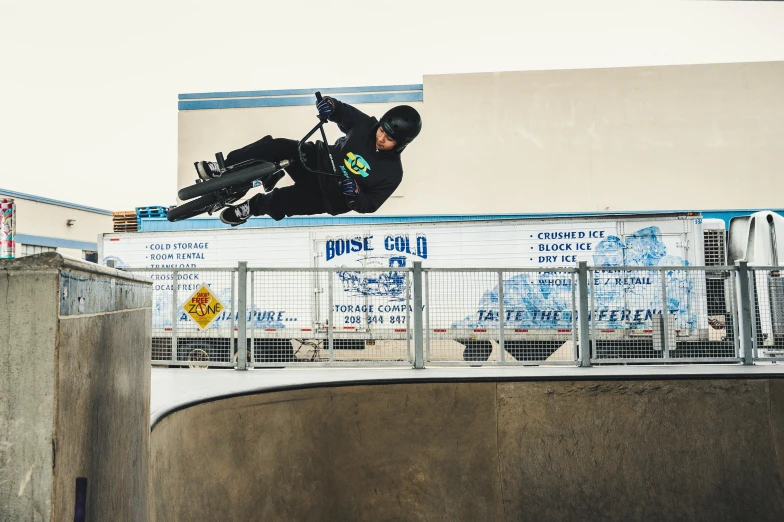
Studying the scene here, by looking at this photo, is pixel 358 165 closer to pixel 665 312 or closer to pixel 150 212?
pixel 665 312

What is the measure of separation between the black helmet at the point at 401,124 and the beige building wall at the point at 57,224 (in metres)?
18.5

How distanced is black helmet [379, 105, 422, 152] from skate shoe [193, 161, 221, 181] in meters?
2.79

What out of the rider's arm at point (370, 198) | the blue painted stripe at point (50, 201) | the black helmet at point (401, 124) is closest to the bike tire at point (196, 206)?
the rider's arm at point (370, 198)

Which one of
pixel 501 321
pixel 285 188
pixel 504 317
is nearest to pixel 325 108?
pixel 285 188

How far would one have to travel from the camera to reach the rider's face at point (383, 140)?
10.6 meters

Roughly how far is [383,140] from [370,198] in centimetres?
144

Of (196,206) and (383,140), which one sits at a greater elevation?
(383,140)

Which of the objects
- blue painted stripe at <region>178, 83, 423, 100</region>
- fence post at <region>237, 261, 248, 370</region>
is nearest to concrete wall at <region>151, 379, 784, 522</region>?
fence post at <region>237, 261, 248, 370</region>

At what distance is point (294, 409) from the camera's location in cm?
627

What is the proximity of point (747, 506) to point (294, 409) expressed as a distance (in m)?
4.51

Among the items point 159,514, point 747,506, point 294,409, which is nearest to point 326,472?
point 294,409

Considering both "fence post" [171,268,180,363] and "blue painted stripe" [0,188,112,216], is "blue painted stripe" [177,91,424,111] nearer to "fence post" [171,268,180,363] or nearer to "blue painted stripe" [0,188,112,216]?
"blue painted stripe" [0,188,112,216]

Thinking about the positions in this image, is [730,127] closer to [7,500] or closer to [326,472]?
[326,472]

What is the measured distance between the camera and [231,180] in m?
10.7
